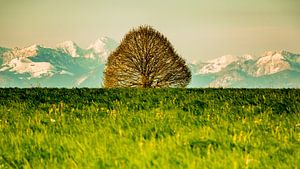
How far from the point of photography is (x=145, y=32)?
231 ft

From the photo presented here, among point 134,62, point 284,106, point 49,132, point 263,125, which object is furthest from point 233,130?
point 134,62

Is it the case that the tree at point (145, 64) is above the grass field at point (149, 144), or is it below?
above

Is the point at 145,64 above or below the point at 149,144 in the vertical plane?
above

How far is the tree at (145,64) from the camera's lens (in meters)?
66.2

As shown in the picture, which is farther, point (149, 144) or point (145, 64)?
point (145, 64)

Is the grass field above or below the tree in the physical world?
below

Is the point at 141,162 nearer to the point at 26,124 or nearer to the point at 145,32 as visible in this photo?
the point at 26,124

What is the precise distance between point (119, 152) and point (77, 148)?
0.77 metres

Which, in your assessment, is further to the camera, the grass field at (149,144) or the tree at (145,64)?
the tree at (145,64)

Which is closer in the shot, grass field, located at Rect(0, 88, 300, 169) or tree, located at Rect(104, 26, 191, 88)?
grass field, located at Rect(0, 88, 300, 169)

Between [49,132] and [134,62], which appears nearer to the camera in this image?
[49,132]

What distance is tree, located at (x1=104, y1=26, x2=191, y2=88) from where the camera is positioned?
2608 inches

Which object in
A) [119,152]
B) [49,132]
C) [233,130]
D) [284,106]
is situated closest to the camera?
[119,152]

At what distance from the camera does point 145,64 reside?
227ft
